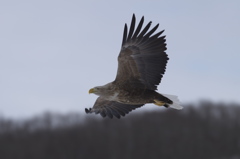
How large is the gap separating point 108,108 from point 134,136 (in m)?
46.5

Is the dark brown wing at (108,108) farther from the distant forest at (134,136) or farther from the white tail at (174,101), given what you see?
the distant forest at (134,136)

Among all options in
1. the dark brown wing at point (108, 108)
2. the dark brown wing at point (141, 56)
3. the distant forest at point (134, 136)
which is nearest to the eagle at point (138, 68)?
the dark brown wing at point (141, 56)

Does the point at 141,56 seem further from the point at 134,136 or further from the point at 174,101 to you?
the point at 134,136

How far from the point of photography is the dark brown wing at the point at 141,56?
1142 centimetres

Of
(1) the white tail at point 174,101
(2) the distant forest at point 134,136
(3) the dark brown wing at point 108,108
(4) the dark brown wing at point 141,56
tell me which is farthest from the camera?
(2) the distant forest at point 134,136

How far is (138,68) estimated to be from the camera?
38.1ft

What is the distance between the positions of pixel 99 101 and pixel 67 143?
48.5 meters

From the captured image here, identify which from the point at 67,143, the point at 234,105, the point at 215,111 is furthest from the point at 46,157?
the point at 234,105

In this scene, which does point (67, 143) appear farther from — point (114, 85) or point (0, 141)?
point (114, 85)

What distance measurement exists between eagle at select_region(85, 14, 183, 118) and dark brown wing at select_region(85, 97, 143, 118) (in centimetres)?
104

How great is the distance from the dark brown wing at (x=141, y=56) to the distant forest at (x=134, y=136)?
4473 cm

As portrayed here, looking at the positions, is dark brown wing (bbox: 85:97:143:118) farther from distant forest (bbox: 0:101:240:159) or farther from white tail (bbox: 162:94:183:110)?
distant forest (bbox: 0:101:240:159)

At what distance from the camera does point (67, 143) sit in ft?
199

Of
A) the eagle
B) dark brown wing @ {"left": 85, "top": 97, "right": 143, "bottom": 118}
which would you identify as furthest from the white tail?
dark brown wing @ {"left": 85, "top": 97, "right": 143, "bottom": 118}
